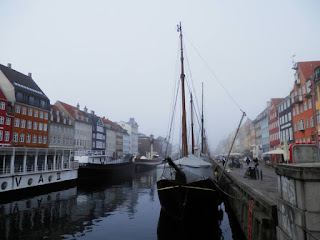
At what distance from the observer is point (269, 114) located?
69062 millimetres

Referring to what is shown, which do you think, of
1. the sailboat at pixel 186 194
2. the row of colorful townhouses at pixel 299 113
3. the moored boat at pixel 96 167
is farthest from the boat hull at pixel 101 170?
the sailboat at pixel 186 194

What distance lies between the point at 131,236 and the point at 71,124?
2425 inches

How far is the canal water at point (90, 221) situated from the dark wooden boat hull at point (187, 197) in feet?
3.55

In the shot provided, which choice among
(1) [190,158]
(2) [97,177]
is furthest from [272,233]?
(2) [97,177]

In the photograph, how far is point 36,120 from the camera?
186 ft

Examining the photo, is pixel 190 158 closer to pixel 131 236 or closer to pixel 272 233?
pixel 131 236

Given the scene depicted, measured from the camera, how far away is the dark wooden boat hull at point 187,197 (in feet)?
47.2

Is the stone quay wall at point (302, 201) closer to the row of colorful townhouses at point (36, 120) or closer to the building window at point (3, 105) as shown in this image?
the row of colorful townhouses at point (36, 120)

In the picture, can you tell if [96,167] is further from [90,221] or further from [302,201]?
[302,201]

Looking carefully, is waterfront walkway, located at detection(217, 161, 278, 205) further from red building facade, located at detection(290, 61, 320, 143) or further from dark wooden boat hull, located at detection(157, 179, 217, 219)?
red building facade, located at detection(290, 61, 320, 143)

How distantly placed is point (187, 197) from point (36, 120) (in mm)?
50667

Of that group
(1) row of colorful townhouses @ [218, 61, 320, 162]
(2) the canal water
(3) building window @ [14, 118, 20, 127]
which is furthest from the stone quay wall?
(3) building window @ [14, 118, 20, 127]

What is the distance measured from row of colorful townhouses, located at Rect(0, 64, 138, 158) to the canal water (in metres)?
21.8

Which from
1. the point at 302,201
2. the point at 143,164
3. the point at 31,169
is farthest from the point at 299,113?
the point at 143,164
